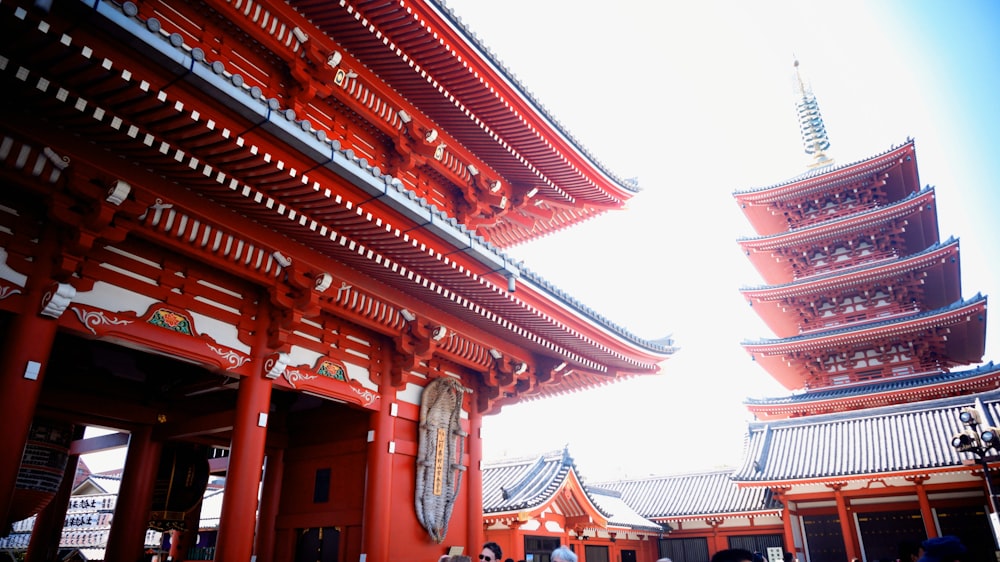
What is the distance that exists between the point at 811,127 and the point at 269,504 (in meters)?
35.4

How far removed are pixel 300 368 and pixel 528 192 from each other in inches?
287

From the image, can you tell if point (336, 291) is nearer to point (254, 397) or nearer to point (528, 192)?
point (254, 397)

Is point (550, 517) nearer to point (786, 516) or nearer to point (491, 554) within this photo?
point (786, 516)

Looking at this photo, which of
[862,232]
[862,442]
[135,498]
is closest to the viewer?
[135,498]

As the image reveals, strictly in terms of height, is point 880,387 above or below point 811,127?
below

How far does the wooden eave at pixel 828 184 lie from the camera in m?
27.5

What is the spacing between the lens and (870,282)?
26.5 meters

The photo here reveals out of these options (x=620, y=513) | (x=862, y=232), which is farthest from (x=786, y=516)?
(x=862, y=232)

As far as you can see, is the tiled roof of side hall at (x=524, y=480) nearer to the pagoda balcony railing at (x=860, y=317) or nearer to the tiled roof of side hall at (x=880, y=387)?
the tiled roof of side hall at (x=880, y=387)

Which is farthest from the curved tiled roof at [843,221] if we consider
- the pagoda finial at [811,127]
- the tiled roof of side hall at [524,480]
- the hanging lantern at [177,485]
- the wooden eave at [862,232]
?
the hanging lantern at [177,485]

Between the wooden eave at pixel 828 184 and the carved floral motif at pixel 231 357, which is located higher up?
the wooden eave at pixel 828 184

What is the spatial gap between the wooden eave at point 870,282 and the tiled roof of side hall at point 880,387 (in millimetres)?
4328

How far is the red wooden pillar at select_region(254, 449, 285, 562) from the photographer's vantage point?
10.7m

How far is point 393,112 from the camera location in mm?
11258
